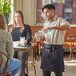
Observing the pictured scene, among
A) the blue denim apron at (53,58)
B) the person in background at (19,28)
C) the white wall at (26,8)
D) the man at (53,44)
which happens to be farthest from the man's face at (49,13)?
the white wall at (26,8)

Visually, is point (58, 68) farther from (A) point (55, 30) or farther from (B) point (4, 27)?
(B) point (4, 27)

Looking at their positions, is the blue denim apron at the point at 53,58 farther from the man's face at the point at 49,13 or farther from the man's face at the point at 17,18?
the man's face at the point at 17,18

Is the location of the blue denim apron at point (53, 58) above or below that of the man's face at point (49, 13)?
below

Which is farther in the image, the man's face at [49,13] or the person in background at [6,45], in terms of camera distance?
the man's face at [49,13]

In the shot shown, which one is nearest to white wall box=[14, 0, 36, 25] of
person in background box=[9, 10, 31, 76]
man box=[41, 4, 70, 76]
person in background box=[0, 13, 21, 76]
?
person in background box=[9, 10, 31, 76]

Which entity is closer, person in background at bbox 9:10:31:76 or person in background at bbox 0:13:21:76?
person in background at bbox 0:13:21:76

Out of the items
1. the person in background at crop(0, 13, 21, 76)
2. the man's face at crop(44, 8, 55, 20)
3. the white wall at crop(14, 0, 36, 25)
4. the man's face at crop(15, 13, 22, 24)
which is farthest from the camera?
the white wall at crop(14, 0, 36, 25)

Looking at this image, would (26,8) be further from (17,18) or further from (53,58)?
(53,58)

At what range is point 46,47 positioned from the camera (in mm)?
2809

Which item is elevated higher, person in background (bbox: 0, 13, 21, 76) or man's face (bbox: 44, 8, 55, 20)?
man's face (bbox: 44, 8, 55, 20)

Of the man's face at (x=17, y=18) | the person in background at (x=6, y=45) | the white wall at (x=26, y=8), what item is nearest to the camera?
the person in background at (x=6, y=45)

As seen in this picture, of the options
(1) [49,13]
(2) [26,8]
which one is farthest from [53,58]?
(2) [26,8]

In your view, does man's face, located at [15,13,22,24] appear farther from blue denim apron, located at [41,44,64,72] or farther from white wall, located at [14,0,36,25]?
white wall, located at [14,0,36,25]

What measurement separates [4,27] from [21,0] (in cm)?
414
